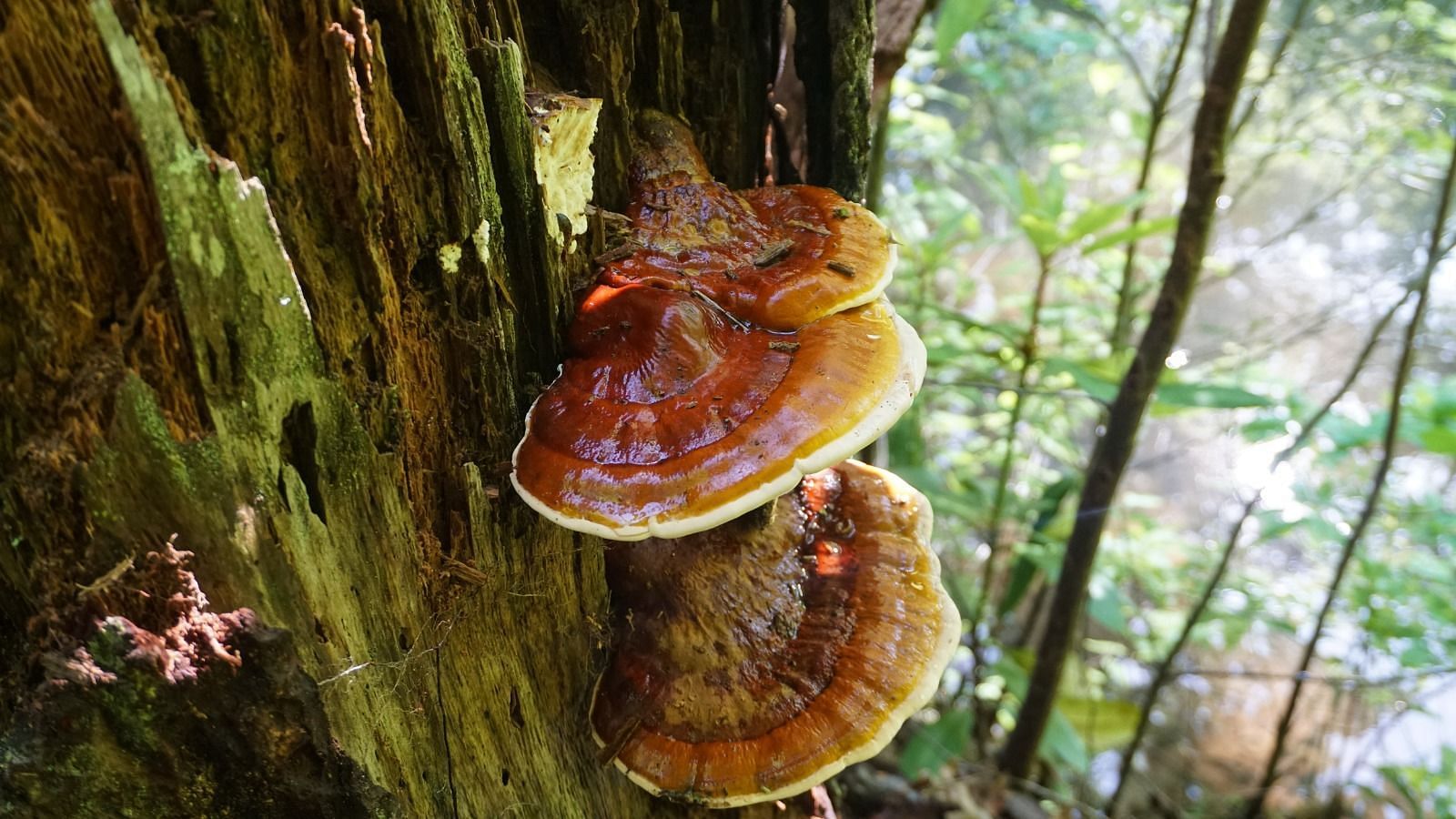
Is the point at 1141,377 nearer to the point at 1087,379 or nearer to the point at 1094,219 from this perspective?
the point at 1087,379

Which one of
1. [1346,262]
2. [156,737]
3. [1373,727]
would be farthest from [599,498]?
[1346,262]

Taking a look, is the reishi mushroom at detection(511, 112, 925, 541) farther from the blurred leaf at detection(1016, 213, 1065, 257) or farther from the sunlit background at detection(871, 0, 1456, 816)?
the blurred leaf at detection(1016, 213, 1065, 257)

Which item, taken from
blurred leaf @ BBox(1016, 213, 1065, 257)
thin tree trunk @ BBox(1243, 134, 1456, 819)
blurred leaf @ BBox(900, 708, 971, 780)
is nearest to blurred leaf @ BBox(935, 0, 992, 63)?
blurred leaf @ BBox(1016, 213, 1065, 257)

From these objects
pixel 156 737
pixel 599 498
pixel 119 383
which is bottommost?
pixel 156 737

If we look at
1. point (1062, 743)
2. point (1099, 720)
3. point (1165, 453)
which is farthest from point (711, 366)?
point (1165, 453)

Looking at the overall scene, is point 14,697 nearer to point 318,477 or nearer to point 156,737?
point 156,737
